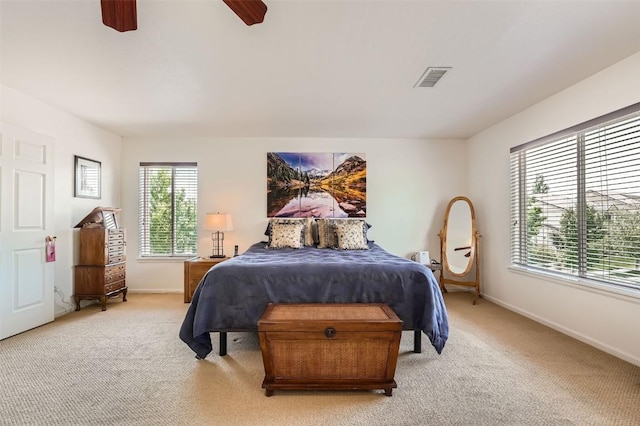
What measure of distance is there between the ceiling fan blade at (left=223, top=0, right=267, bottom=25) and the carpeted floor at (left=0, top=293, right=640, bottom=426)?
2162mm

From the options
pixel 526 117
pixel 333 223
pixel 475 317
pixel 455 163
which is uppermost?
pixel 526 117

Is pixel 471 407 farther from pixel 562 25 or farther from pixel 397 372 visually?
pixel 562 25

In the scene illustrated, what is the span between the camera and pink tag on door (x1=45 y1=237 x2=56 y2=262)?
→ 3.21 metres

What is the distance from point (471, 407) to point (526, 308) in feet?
7.49

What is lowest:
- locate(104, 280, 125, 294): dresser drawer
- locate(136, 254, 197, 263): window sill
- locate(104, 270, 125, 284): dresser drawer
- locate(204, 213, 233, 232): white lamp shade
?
locate(104, 280, 125, 294): dresser drawer

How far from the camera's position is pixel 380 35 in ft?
6.75

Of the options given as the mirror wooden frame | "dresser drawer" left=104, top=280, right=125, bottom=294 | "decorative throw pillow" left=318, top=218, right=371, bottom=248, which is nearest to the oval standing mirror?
the mirror wooden frame

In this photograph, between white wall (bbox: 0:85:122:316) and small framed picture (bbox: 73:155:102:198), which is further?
small framed picture (bbox: 73:155:102:198)

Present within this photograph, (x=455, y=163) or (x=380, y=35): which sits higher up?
(x=380, y=35)

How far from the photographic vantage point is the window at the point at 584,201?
2453 mm

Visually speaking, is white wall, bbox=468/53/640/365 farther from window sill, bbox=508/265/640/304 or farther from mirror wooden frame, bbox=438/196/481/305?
mirror wooden frame, bbox=438/196/481/305

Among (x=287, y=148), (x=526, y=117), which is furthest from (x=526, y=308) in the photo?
(x=287, y=148)

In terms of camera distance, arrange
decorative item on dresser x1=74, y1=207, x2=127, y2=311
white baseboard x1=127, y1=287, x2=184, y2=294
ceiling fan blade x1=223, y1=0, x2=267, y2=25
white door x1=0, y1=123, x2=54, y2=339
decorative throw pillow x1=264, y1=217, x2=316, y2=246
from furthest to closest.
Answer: white baseboard x1=127, y1=287, x2=184, y2=294
decorative throw pillow x1=264, y1=217, x2=316, y2=246
decorative item on dresser x1=74, y1=207, x2=127, y2=311
white door x1=0, y1=123, x2=54, y2=339
ceiling fan blade x1=223, y1=0, x2=267, y2=25

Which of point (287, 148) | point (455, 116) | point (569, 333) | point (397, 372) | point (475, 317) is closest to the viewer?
point (397, 372)
